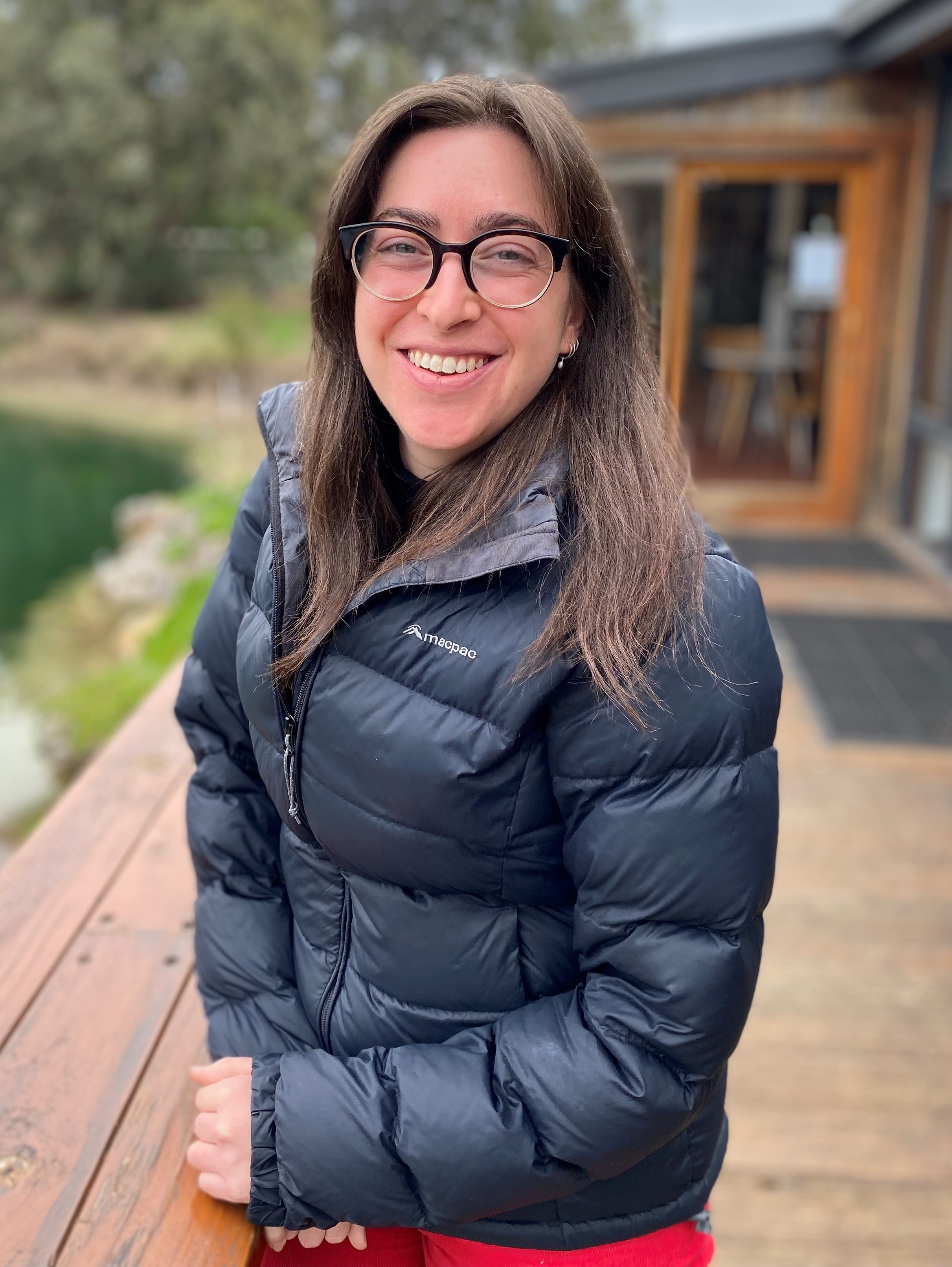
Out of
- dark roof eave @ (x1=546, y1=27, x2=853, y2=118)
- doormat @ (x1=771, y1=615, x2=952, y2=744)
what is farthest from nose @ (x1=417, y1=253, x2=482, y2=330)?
dark roof eave @ (x1=546, y1=27, x2=853, y2=118)

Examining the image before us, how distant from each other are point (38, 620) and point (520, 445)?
9.68 meters

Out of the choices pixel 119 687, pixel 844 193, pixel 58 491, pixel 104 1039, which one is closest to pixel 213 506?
pixel 119 687

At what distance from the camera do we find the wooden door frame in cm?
700

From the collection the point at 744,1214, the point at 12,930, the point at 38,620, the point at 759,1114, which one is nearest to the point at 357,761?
the point at 12,930

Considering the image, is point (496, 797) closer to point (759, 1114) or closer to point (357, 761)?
point (357, 761)

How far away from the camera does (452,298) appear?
1176 millimetres

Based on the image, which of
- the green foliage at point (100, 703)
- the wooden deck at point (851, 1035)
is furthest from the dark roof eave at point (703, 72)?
the wooden deck at point (851, 1035)

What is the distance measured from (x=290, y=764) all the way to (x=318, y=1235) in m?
0.49

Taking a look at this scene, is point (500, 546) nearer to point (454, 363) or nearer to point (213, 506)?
point (454, 363)

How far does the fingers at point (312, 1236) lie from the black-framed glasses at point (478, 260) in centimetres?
95

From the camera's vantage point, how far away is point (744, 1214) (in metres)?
2.31

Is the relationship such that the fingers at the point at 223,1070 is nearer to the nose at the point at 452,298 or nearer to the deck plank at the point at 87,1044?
the deck plank at the point at 87,1044

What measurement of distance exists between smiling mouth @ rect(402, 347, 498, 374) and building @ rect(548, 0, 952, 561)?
520 cm

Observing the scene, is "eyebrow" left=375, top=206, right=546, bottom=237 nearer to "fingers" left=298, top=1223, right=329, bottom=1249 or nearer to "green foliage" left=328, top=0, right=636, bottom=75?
"fingers" left=298, top=1223, right=329, bottom=1249
